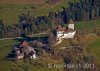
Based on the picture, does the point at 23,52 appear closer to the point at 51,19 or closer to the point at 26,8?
the point at 51,19

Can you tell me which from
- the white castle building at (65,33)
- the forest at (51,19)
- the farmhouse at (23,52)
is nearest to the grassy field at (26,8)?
the forest at (51,19)

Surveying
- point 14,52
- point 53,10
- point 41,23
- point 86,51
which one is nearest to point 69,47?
point 86,51

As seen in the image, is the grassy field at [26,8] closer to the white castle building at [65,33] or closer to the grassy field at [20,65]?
the white castle building at [65,33]

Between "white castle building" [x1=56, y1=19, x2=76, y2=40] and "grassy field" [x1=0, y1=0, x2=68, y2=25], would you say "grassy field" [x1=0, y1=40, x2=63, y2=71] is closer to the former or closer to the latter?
"white castle building" [x1=56, y1=19, x2=76, y2=40]

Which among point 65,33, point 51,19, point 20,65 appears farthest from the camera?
point 51,19

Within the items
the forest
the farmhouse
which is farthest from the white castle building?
the forest

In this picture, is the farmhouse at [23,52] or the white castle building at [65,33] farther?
the white castle building at [65,33]

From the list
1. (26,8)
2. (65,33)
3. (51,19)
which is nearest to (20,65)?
(65,33)

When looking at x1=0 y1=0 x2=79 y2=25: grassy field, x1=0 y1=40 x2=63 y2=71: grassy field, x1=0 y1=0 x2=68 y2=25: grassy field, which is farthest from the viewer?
x1=0 y1=0 x2=79 y2=25: grassy field

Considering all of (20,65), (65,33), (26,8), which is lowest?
(20,65)

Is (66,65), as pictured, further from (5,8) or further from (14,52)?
(5,8)

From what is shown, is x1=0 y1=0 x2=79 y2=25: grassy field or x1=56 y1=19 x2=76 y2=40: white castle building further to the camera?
x1=0 y1=0 x2=79 y2=25: grassy field
